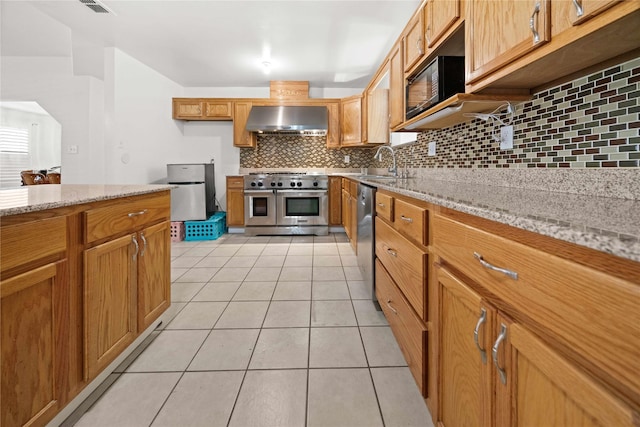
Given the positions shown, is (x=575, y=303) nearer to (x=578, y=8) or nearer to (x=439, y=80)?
(x=578, y=8)

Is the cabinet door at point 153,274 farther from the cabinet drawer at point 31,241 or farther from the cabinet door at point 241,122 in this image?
the cabinet door at point 241,122

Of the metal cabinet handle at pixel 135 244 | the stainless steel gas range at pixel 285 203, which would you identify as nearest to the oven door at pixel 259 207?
the stainless steel gas range at pixel 285 203

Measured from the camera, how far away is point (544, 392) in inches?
21.4

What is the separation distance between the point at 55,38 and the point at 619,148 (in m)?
5.33

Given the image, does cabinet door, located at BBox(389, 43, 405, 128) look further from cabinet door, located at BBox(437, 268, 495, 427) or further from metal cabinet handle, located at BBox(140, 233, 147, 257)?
metal cabinet handle, located at BBox(140, 233, 147, 257)

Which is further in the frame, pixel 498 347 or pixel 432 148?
pixel 432 148

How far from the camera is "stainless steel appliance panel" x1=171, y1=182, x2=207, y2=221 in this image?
440 cm

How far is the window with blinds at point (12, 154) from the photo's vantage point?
6.41m

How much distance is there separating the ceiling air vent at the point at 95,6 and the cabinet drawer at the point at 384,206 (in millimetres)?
3141

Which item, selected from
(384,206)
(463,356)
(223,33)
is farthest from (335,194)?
(463,356)

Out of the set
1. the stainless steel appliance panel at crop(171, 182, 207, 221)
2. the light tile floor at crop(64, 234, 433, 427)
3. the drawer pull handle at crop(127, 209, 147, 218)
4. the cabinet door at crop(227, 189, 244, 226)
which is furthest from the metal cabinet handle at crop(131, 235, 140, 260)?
the cabinet door at crop(227, 189, 244, 226)

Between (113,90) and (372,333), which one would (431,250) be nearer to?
(372,333)

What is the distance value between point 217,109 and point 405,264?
4.61 m

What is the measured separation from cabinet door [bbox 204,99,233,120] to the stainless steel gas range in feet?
4.00
